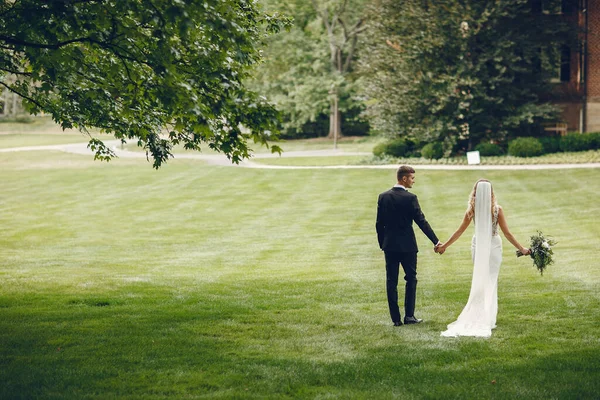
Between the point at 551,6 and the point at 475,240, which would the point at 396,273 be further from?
the point at 551,6

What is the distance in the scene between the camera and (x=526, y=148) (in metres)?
39.3

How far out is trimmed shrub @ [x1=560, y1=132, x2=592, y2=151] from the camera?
132 feet

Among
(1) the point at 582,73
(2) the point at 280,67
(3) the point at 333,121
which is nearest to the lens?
Answer: (1) the point at 582,73

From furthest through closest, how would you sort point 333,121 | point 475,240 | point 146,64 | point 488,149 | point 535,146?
point 333,121
point 488,149
point 535,146
point 146,64
point 475,240

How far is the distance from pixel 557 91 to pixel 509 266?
3092 cm

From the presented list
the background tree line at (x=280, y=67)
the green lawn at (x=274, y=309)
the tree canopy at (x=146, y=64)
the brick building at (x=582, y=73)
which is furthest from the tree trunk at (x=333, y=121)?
the tree canopy at (x=146, y=64)

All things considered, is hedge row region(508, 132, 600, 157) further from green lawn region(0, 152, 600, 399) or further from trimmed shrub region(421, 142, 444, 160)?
green lawn region(0, 152, 600, 399)

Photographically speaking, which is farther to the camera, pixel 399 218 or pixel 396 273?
pixel 396 273

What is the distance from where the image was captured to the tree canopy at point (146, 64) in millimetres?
9016

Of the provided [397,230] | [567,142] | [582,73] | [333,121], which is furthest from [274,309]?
[333,121]

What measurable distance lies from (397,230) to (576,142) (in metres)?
33.3

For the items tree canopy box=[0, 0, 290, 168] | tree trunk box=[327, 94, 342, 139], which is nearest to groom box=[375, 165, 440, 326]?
tree canopy box=[0, 0, 290, 168]

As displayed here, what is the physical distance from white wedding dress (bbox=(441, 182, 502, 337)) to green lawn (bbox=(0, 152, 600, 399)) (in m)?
0.32

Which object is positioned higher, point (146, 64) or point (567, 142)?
point (146, 64)
